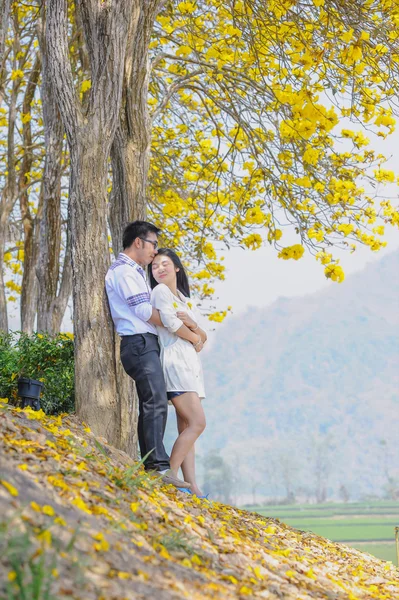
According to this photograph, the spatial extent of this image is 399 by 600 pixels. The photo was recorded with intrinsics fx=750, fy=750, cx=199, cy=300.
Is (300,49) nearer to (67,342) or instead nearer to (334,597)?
(67,342)

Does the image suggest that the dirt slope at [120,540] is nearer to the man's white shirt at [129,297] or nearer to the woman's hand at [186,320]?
the man's white shirt at [129,297]

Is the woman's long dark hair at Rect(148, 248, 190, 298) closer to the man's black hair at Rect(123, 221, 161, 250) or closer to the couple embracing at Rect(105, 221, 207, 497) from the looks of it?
the couple embracing at Rect(105, 221, 207, 497)

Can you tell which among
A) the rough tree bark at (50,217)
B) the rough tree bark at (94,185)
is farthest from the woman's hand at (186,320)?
the rough tree bark at (50,217)

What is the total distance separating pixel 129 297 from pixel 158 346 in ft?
1.49

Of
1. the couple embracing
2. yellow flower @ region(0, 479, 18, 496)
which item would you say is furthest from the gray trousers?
yellow flower @ region(0, 479, 18, 496)

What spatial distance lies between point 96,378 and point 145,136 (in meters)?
2.49

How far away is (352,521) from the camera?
60.9m

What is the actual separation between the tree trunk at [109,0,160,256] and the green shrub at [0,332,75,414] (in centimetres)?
141

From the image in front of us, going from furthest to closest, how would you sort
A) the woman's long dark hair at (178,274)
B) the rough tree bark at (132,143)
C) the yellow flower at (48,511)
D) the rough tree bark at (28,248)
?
the rough tree bark at (28,248)
the rough tree bark at (132,143)
the woman's long dark hair at (178,274)
the yellow flower at (48,511)

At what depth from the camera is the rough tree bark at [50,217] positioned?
30.6 feet

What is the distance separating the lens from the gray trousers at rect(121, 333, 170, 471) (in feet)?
17.5

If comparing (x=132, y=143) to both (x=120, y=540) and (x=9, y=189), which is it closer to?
(x=120, y=540)

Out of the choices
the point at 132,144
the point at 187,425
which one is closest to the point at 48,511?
the point at 187,425

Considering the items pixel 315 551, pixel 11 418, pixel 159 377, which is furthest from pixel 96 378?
pixel 315 551
